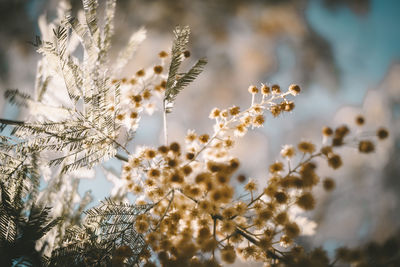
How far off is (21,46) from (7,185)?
1131mm

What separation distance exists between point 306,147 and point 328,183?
17cm

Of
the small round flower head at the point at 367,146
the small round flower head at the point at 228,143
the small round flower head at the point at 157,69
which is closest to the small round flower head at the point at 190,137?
the small round flower head at the point at 228,143

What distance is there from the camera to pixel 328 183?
2.85 ft

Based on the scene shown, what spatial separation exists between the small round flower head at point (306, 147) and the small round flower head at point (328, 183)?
0.41ft

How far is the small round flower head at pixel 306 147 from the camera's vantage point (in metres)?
0.91

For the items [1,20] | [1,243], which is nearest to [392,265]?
[1,243]

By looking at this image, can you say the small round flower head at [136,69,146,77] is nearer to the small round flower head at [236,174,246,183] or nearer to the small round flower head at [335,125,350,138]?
the small round flower head at [236,174,246,183]

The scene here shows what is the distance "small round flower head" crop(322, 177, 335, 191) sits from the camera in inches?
34.1

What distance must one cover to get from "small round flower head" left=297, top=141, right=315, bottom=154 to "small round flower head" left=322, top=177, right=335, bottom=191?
0.13 metres

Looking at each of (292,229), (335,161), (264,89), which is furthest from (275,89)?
(292,229)

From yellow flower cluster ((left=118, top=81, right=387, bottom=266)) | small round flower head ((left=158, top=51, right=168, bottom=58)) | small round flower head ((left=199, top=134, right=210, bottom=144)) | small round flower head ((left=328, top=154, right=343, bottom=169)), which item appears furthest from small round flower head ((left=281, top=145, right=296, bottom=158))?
small round flower head ((left=158, top=51, right=168, bottom=58))

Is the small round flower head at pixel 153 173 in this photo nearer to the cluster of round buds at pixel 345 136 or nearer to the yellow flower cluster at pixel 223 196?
the yellow flower cluster at pixel 223 196

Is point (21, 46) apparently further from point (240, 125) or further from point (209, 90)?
point (240, 125)

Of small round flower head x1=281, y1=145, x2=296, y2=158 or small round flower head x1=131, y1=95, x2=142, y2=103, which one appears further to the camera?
small round flower head x1=131, y1=95, x2=142, y2=103
